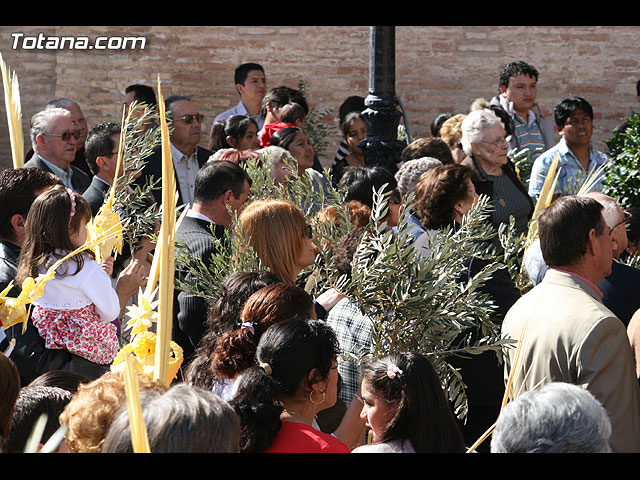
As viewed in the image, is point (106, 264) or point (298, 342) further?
point (106, 264)

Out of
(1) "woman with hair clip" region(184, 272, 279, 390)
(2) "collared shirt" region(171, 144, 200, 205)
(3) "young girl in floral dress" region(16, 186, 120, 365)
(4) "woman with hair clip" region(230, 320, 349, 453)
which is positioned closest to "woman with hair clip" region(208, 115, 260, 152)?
(2) "collared shirt" region(171, 144, 200, 205)

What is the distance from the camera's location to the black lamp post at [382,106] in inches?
254

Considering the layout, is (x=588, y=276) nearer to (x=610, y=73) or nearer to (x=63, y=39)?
(x=610, y=73)

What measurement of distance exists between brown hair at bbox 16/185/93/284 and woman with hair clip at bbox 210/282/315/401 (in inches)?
34.2

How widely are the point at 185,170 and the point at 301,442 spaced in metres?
4.39

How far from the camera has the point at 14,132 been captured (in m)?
4.72

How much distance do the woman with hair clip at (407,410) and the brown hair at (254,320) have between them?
35 centimetres

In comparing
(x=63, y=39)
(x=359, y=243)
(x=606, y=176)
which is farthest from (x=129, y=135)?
(x=63, y=39)

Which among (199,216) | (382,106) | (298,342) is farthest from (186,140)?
(298,342)

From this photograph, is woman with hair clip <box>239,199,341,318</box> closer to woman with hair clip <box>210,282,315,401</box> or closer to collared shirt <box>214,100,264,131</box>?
woman with hair clip <box>210,282,315,401</box>

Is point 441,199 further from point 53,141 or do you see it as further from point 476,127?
point 53,141

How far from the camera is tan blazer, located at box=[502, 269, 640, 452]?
3.21m

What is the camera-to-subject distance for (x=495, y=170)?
616 centimetres
